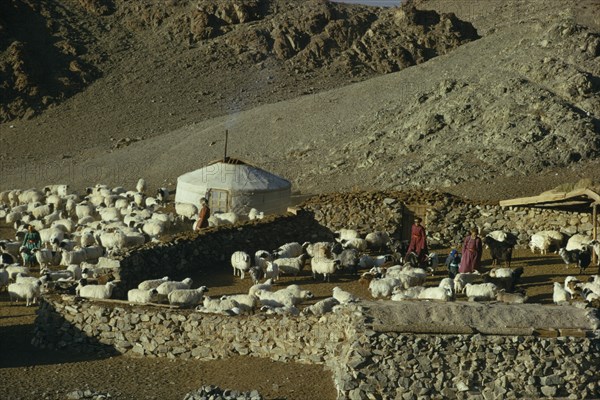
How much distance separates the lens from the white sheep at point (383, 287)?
21.8 m

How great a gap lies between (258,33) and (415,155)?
2750cm

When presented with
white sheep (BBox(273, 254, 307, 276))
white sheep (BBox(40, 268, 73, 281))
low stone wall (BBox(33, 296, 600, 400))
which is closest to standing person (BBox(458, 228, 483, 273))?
white sheep (BBox(273, 254, 307, 276))

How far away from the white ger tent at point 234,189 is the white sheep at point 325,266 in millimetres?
→ 8871

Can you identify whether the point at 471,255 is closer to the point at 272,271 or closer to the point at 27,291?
the point at 272,271

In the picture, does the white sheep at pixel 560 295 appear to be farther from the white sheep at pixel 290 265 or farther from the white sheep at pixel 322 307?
the white sheep at pixel 290 265

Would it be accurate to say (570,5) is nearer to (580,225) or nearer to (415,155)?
(415,155)

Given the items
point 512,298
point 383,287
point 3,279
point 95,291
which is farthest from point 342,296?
point 3,279

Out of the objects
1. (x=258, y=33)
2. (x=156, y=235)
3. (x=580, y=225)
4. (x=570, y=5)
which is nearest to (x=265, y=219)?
(x=156, y=235)

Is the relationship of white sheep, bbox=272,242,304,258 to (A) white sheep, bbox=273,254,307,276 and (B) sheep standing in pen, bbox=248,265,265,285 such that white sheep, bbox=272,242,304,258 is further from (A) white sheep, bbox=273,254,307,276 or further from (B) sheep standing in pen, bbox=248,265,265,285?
(B) sheep standing in pen, bbox=248,265,265,285

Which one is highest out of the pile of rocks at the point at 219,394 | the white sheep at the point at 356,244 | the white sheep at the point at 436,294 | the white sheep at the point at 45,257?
the white sheep at the point at 436,294

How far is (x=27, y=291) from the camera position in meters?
22.0

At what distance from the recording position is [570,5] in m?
56.6

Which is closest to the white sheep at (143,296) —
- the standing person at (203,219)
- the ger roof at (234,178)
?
→ the standing person at (203,219)

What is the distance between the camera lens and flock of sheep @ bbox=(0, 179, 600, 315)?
20.4 m
